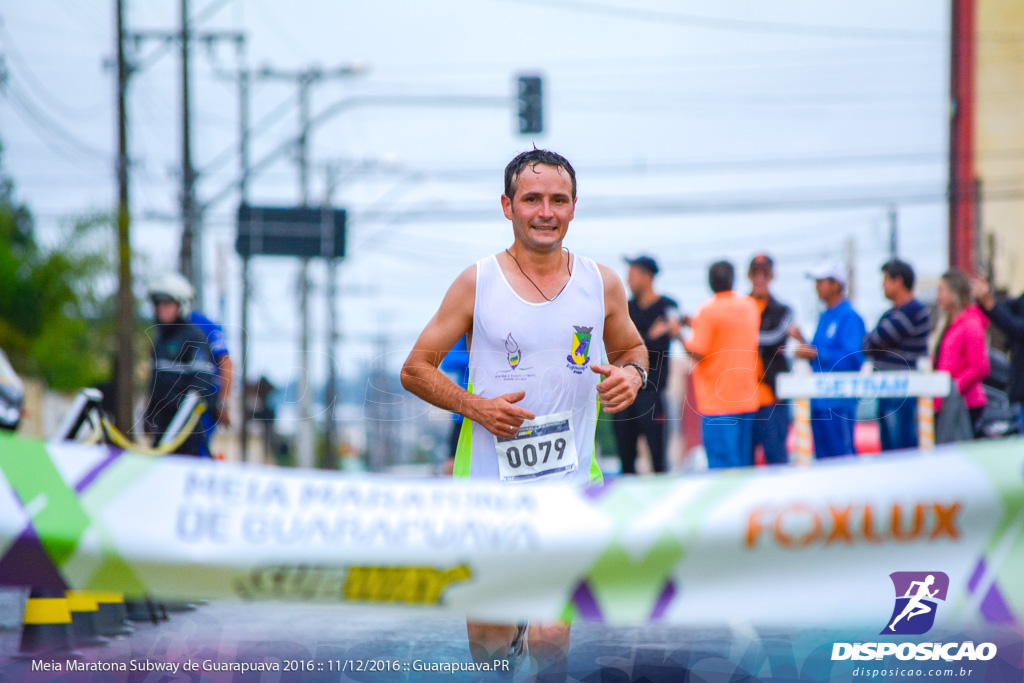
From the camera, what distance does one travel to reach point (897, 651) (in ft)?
11.0

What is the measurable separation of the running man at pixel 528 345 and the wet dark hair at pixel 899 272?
4637 mm

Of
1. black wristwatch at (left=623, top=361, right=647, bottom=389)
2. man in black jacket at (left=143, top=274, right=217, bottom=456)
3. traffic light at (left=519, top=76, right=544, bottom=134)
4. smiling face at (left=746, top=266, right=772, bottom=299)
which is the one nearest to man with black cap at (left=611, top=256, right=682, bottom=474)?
smiling face at (left=746, top=266, right=772, bottom=299)

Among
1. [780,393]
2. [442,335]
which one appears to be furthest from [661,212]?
[442,335]

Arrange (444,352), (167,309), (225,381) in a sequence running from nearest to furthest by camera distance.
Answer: (444,352)
(225,381)
(167,309)

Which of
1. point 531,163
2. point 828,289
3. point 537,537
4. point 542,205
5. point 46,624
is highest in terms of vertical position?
point 531,163

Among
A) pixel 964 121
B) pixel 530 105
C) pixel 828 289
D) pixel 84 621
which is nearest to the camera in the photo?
pixel 84 621

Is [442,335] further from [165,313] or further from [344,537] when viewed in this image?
[165,313]

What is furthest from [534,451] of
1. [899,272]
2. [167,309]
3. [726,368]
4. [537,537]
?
[899,272]

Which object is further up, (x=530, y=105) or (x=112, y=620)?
(x=530, y=105)

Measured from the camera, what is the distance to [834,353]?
305 inches

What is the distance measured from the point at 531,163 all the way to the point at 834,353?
4.69m

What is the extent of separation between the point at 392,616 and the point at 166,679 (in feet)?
2.83

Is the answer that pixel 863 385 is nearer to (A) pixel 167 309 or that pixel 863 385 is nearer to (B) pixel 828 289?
(B) pixel 828 289

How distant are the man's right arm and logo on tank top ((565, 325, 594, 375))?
11.2 inches
